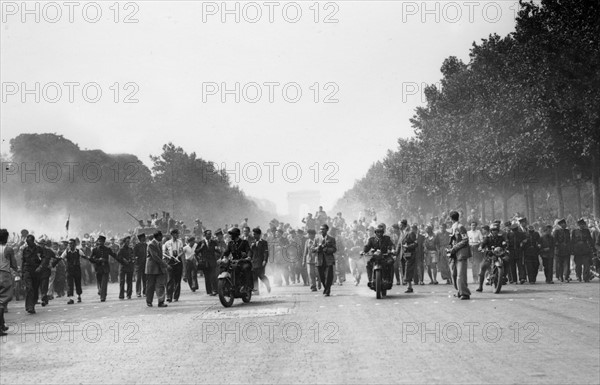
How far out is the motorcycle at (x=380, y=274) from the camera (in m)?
18.4

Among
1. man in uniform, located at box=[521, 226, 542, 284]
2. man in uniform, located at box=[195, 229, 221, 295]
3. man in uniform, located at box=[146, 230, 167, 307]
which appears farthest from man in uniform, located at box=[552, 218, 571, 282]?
man in uniform, located at box=[146, 230, 167, 307]

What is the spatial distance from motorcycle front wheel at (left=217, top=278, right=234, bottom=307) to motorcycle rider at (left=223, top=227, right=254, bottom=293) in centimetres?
58

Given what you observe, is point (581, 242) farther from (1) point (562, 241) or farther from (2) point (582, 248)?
(1) point (562, 241)

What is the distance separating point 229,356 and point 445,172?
4341 centimetres

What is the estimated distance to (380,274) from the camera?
60.5ft

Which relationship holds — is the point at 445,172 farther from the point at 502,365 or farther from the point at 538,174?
the point at 502,365

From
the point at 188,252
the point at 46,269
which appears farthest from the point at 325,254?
the point at 46,269

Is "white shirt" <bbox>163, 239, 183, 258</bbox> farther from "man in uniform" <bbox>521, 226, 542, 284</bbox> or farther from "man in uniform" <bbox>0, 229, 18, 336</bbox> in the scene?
"man in uniform" <bbox>521, 226, 542, 284</bbox>

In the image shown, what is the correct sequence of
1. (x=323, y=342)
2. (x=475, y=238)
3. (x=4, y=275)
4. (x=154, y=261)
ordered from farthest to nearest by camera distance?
(x=475, y=238)
(x=154, y=261)
(x=4, y=275)
(x=323, y=342)

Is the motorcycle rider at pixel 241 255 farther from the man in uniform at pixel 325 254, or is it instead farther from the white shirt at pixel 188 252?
the white shirt at pixel 188 252

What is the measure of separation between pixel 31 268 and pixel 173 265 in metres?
3.73

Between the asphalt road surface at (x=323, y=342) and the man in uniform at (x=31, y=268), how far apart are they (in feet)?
2.21

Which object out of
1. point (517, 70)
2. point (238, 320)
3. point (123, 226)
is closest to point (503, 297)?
point (238, 320)

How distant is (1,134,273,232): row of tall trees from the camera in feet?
260
